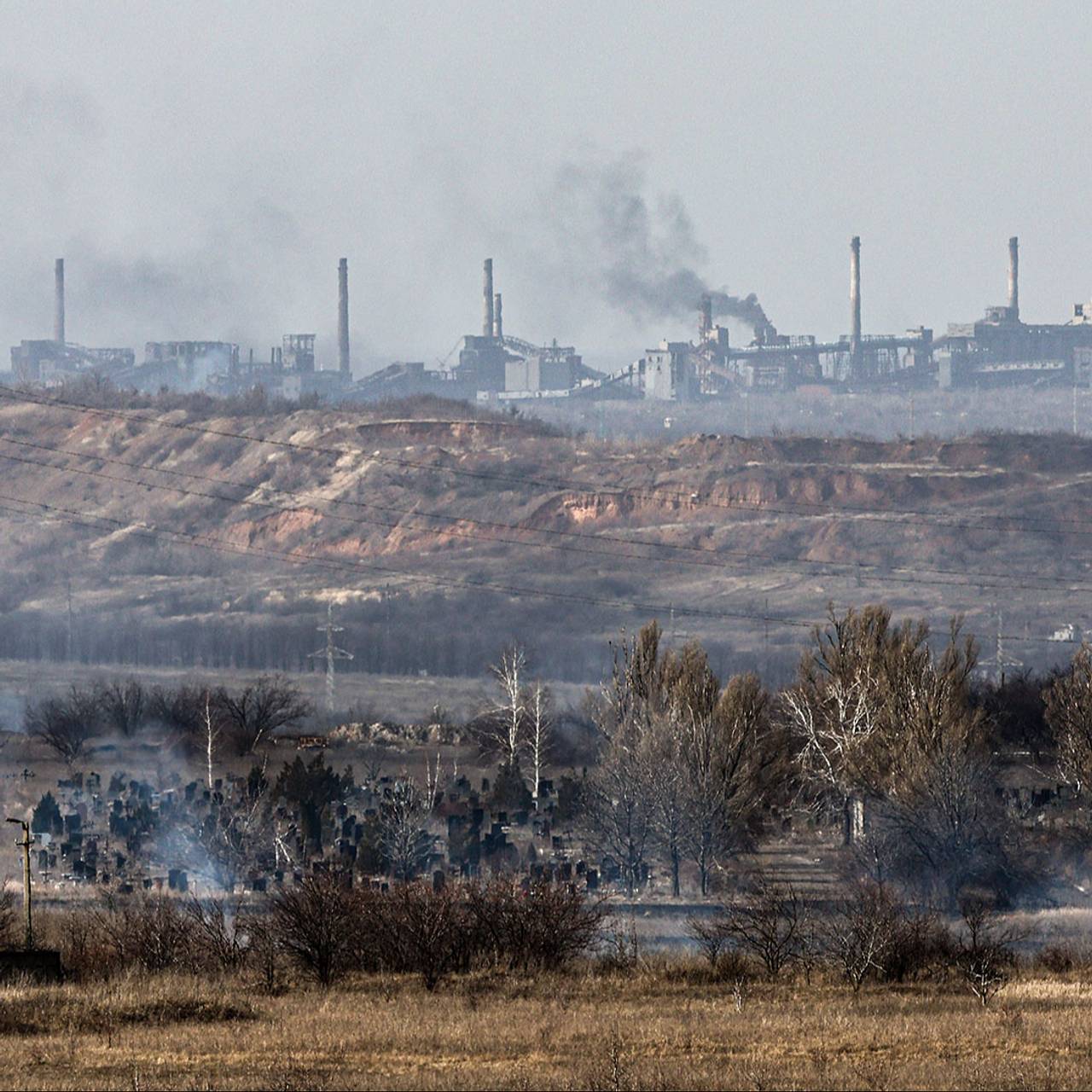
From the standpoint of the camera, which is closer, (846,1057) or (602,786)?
(846,1057)

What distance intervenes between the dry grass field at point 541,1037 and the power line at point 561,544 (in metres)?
72.4

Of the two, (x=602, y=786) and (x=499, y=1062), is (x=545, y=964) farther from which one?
(x=602, y=786)

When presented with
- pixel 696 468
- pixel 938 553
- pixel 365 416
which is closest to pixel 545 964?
pixel 938 553

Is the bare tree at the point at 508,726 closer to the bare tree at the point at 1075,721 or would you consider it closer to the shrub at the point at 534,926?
the bare tree at the point at 1075,721

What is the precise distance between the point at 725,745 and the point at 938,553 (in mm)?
61155

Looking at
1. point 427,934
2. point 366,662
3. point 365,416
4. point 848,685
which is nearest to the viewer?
point 427,934

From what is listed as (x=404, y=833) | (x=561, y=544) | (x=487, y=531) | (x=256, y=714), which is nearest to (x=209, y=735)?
(x=256, y=714)

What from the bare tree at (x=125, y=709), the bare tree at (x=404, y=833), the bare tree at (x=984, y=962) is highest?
the bare tree at (x=125, y=709)

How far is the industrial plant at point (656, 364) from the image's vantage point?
179375 millimetres

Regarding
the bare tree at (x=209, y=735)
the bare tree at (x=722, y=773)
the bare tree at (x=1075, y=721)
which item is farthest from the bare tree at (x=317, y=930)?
the bare tree at (x=209, y=735)

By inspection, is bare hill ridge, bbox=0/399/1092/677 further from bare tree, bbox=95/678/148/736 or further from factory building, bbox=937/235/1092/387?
factory building, bbox=937/235/1092/387

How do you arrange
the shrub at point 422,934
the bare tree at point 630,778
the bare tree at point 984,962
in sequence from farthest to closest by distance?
1. the bare tree at point 630,778
2. the shrub at point 422,934
3. the bare tree at point 984,962

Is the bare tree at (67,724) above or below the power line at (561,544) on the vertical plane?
below

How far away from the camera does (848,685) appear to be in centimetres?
4662
